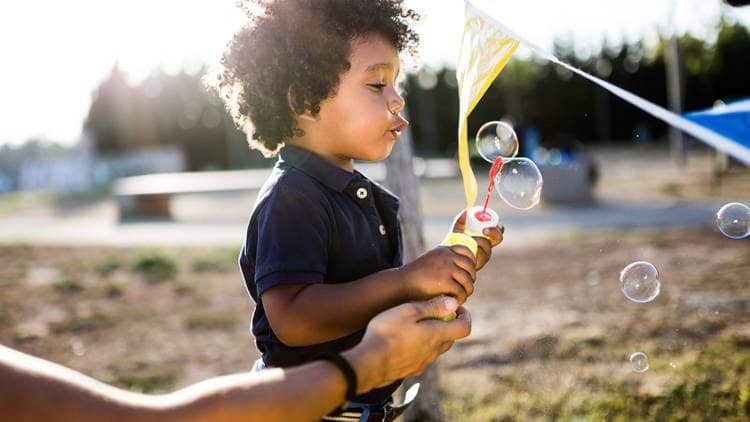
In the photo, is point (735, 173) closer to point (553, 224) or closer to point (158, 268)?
point (553, 224)

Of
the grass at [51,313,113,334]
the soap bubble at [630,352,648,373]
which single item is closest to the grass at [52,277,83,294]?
the grass at [51,313,113,334]

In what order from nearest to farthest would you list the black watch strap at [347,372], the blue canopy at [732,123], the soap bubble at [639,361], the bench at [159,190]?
the black watch strap at [347,372]
the blue canopy at [732,123]
the soap bubble at [639,361]
the bench at [159,190]

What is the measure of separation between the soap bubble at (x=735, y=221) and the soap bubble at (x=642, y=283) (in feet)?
1.13

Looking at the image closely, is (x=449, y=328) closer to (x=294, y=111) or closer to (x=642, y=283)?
(x=294, y=111)

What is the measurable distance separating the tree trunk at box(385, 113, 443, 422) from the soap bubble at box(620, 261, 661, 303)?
3.11ft

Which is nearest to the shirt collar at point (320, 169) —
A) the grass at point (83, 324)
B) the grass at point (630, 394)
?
the grass at point (630, 394)

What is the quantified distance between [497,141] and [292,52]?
866 mm

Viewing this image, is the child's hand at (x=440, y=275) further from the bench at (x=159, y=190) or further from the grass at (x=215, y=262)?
the bench at (x=159, y=190)

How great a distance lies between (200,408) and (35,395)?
23 cm

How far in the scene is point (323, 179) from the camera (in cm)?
188

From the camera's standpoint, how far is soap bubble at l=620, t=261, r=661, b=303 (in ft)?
8.73

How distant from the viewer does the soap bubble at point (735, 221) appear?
2.70 metres

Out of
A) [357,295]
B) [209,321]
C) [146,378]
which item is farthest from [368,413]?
[209,321]

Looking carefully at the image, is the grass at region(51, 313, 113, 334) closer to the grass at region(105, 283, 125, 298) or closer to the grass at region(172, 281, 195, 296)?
the grass at region(105, 283, 125, 298)
